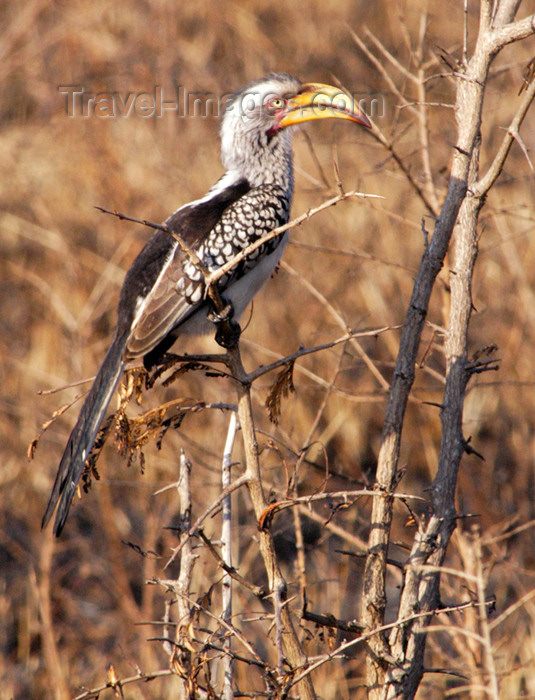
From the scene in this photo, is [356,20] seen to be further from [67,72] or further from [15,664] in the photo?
[15,664]

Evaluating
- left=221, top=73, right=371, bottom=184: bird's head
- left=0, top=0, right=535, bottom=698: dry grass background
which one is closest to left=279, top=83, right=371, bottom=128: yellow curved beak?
left=221, top=73, right=371, bottom=184: bird's head

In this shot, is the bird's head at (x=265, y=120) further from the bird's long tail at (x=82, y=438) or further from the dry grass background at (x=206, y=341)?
the bird's long tail at (x=82, y=438)

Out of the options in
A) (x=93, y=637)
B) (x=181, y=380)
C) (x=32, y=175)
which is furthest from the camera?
(x=32, y=175)

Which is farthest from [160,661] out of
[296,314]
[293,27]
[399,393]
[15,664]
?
[293,27]

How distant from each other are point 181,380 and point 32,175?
319 centimetres

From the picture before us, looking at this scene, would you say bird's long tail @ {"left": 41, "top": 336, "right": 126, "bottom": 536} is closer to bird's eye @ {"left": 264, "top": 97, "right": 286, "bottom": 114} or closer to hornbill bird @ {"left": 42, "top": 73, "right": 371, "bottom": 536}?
hornbill bird @ {"left": 42, "top": 73, "right": 371, "bottom": 536}

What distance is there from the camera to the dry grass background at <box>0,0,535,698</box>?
4668mm

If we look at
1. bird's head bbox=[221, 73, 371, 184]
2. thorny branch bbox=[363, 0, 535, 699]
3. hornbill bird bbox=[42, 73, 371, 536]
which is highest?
bird's head bbox=[221, 73, 371, 184]

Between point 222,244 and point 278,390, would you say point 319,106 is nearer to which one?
point 222,244

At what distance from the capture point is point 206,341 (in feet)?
19.9

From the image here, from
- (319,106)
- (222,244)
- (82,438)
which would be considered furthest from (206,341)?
(82,438)

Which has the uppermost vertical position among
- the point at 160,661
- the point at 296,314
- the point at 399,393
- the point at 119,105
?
the point at 119,105

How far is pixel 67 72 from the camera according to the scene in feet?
28.9

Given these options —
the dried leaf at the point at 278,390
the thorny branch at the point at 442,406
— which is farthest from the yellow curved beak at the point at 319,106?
the dried leaf at the point at 278,390
